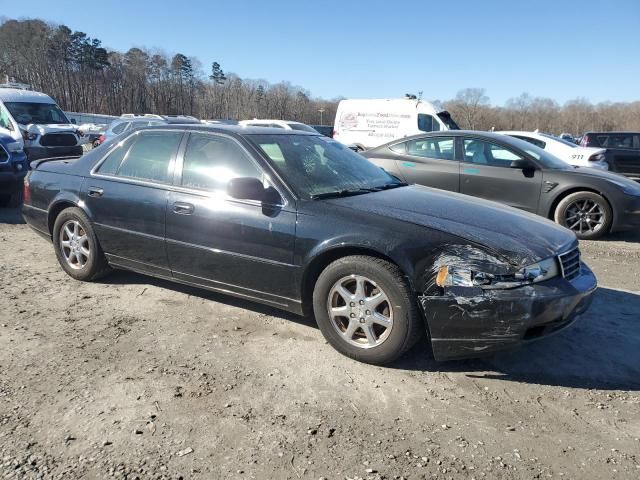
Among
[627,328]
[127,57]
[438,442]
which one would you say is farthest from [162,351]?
[127,57]

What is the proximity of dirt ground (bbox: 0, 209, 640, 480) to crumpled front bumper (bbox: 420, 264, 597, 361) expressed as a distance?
0.30 metres

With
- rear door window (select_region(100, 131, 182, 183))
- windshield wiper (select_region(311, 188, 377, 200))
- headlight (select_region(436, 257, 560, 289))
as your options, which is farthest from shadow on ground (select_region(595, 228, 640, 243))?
rear door window (select_region(100, 131, 182, 183))

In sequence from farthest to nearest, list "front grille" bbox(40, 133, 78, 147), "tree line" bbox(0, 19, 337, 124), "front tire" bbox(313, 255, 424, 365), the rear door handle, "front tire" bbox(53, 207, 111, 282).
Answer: "tree line" bbox(0, 19, 337, 124)
"front grille" bbox(40, 133, 78, 147)
"front tire" bbox(53, 207, 111, 282)
the rear door handle
"front tire" bbox(313, 255, 424, 365)

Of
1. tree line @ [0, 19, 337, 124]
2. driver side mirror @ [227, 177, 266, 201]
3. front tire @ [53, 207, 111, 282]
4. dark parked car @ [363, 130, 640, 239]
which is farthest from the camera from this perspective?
tree line @ [0, 19, 337, 124]

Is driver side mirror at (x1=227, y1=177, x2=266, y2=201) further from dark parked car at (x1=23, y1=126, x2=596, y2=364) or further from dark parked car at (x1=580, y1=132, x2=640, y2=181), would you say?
dark parked car at (x1=580, y1=132, x2=640, y2=181)

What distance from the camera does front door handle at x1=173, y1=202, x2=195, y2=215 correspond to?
3965 mm

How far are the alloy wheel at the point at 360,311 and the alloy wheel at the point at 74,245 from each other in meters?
2.74

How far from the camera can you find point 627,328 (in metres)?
4.03

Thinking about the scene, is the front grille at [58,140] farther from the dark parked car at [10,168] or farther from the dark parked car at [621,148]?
the dark parked car at [621,148]

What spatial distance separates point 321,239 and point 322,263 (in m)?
0.19

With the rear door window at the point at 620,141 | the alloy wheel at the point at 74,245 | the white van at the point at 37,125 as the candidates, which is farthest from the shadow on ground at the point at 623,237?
the white van at the point at 37,125

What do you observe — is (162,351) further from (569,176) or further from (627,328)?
(569,176)

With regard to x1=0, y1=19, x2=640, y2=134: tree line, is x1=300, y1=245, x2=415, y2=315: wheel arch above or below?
below

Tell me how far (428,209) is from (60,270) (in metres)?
4.02
